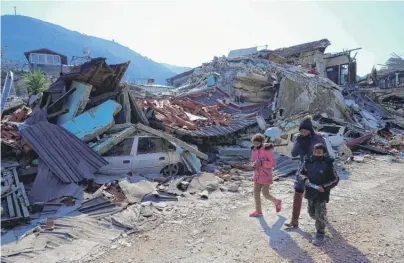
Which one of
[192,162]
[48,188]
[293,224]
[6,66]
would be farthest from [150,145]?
[6,66]

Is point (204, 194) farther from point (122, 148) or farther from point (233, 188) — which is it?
point (122, 148)

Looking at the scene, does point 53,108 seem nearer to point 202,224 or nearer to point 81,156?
point 81,156

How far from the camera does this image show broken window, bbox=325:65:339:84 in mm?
31734

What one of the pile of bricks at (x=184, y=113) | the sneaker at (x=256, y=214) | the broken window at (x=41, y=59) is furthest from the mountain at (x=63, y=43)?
the sneaker at (x=256, y=214)

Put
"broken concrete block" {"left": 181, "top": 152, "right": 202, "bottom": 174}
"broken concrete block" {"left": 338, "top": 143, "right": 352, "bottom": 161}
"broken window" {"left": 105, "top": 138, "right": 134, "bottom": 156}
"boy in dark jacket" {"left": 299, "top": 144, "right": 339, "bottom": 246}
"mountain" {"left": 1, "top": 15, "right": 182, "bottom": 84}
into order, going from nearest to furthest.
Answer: "boy in dark jacket" {"left": 299, "top": 144, "right": 339, "bottom": 246} → "broken window" {"left": 105, "top": 138, "right": 134, "bottom": 156} → "broken concrete block" {"left": 181, "top": 152, "right": 202, "bottom": 174} → "broken concrete block" {"left": 338, "top": 143, "right": 352, "bottom": 161} → "mountain" {"left": 1, "top": 15, "right": 182, "bottom": 84}

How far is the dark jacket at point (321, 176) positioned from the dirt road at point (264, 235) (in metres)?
0.75

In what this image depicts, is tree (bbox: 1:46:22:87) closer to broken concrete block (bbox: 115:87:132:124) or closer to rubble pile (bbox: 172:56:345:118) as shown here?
rubble pile (bbox: 172:56:345:118)

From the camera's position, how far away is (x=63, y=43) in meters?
99.0

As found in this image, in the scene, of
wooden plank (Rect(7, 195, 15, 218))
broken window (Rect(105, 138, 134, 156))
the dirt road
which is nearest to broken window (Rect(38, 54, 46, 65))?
broken window (Rect(105, 138, 134, 156))

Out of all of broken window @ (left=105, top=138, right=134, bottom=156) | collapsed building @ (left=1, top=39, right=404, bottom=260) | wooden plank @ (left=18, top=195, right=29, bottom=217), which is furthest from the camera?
broken window @ (left=105, top=138, right=134, bottom=156)

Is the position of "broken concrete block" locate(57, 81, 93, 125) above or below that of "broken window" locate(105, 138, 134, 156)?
above

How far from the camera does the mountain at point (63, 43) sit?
9198cm

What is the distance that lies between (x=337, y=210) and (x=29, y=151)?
769cm

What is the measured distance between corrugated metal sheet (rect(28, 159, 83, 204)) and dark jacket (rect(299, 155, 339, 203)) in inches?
Answer: 198
